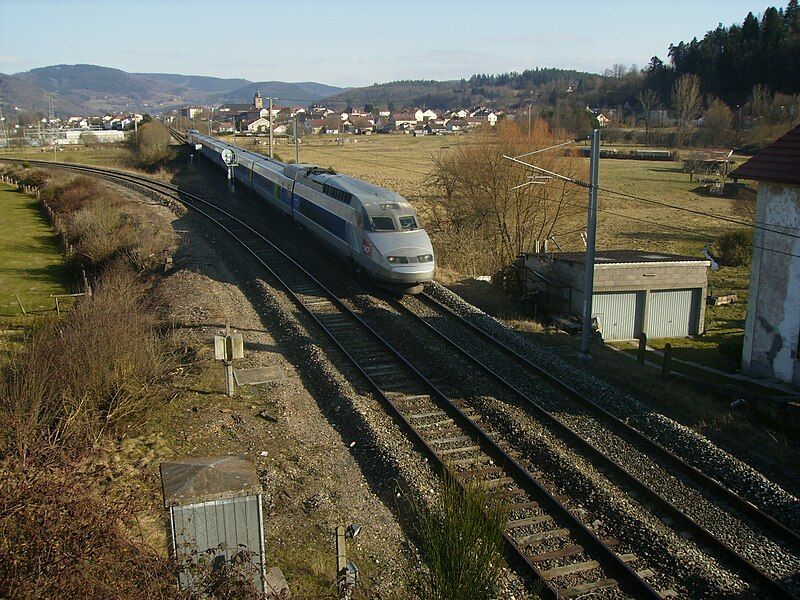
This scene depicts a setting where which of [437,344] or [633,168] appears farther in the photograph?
[633,168]

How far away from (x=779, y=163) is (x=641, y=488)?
10.5 meters

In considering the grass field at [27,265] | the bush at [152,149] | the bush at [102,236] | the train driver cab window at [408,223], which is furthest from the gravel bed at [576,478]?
Result: the bush at [152,149]

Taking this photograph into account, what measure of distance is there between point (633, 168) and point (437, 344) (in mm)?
66987

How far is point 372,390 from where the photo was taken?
46.9 ft

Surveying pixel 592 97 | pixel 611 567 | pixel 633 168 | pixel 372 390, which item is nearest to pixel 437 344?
pixel 372 390

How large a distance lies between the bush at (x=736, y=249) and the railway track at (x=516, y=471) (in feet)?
75.8

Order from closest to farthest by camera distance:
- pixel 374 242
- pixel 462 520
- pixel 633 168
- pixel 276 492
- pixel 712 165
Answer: pixel 462 520 → pixel 276 492 → pixel 374 242 → pixel 712 165 → pixel 633 168

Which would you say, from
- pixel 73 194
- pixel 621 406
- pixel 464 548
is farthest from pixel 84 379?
pixel 73 194

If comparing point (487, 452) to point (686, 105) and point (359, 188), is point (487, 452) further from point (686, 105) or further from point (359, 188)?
point (686, 105)

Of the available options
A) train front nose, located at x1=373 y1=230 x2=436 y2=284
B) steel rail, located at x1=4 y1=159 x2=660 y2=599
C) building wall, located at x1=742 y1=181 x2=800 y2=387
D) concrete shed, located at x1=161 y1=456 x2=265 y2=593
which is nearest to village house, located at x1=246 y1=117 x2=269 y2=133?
steel rail, located at x1=4 y1=159 x2=660 y2=599

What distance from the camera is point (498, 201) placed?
104 feet

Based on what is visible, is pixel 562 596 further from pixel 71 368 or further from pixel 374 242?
pixel 374 242

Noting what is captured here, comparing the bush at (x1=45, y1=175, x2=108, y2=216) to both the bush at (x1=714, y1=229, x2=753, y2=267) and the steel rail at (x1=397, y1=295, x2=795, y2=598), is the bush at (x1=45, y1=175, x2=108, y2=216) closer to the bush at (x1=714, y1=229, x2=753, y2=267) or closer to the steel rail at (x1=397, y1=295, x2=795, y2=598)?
the steel rail at (x1=397, y1=295, x2=795, y2=598)

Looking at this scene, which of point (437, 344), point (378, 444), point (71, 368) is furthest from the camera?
point (437, 344)
